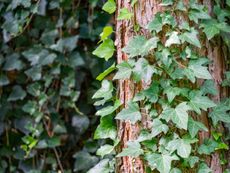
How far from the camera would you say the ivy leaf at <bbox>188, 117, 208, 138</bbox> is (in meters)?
A: 1.28

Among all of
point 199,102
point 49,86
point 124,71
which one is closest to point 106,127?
point 124,71

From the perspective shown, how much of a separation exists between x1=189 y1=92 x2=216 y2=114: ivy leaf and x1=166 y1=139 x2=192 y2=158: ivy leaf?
0.33 ft

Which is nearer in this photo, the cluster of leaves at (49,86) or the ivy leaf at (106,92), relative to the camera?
the ivy leaf at (106,92)

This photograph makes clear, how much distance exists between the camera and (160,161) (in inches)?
49.8

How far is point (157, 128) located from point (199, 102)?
15 centimetres

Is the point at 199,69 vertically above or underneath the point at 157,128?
above

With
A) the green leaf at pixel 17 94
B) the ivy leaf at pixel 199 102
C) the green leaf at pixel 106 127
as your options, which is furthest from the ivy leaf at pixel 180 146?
the green leaf at pixel 17 94

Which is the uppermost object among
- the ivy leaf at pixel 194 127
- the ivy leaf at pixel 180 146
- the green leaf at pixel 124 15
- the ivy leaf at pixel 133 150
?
the green leaf at pixel 124 15

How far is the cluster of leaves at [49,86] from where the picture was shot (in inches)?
86.1

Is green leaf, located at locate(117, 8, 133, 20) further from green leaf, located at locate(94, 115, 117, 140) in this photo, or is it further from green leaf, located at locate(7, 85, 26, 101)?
green leaf, located at locate(7, 85, 26, 101)

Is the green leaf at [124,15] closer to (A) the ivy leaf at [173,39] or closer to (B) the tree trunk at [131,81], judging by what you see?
(B) the tree trunk at [131,81]

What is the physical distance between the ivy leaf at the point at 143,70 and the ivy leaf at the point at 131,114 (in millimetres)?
88

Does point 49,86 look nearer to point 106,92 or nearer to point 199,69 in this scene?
point 106,92

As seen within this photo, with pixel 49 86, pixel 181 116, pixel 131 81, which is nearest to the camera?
pixel 181 116
